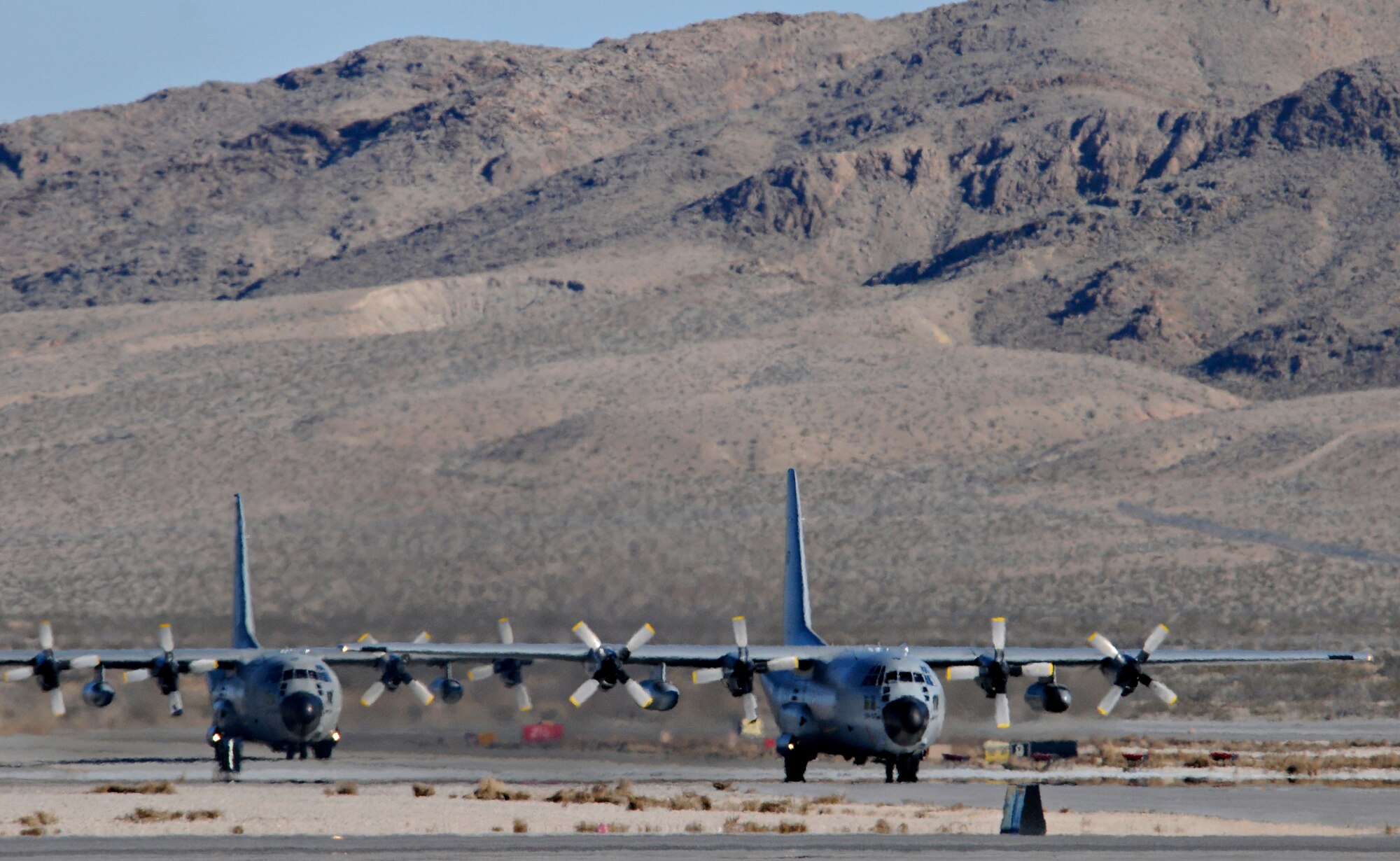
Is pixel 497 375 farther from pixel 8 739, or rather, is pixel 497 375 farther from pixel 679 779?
pixel 679 779

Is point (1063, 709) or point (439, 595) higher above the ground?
point (439, 595)

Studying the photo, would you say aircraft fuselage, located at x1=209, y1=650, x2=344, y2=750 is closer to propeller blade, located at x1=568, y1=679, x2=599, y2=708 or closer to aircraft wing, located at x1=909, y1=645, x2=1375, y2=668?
propeller blade, located at x1=568, y1=679, x2=599, y2=708

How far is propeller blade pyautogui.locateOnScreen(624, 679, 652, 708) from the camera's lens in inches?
1929

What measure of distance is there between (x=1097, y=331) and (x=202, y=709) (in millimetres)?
139300

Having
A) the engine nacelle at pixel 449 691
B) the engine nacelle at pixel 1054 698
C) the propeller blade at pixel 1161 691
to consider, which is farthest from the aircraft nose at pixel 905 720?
the engine nacelle at pixel 449 691

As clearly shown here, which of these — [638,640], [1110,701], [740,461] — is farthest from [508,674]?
[740,461]

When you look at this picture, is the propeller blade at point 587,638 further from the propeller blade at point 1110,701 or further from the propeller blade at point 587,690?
the propeller blade at point 1110,701

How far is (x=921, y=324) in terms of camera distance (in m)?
189

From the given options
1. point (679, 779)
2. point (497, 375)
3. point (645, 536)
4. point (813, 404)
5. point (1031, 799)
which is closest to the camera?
point (1031, 799)

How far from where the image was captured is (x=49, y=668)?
180ft

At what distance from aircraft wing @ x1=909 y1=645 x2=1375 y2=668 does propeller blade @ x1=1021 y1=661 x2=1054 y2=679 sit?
166 mm

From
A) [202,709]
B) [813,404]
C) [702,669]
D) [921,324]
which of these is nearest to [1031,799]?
[702,669]

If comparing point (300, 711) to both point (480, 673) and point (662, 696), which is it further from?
point (662, 696)

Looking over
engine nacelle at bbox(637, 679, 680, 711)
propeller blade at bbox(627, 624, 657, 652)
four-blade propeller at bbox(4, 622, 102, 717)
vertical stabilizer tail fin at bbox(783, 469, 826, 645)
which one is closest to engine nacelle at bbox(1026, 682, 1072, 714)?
engine nacelle at bbox(637, 679, 680, 711)
